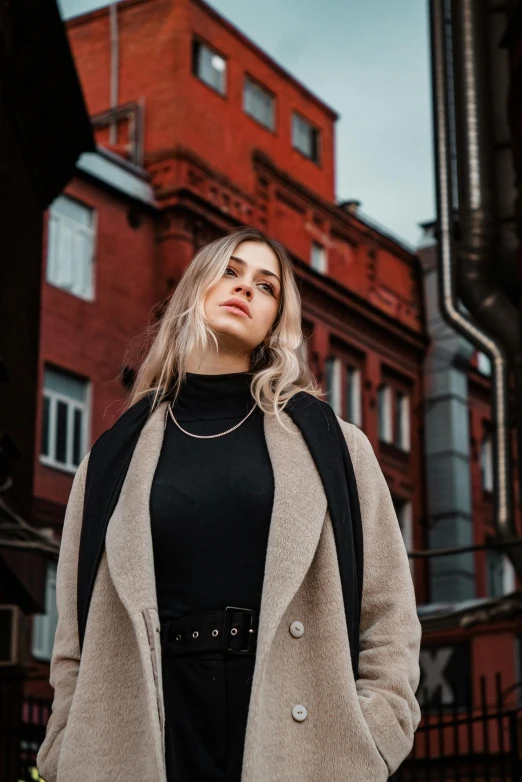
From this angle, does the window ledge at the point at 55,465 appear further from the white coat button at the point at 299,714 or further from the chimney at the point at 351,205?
the white coat button at the point at 299,714

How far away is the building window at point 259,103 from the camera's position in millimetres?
30531

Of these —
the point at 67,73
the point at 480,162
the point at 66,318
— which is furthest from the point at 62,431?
the point at 480,162

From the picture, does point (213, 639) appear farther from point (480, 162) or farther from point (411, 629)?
point (480, 162)

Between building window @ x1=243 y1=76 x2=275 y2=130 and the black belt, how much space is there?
91.8 ft

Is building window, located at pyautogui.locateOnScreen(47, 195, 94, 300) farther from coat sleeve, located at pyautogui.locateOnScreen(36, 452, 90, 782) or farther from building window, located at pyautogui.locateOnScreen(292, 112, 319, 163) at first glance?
coat sleeve, located at pyautogui.locateOnScreen(36, 452, 90, 782)

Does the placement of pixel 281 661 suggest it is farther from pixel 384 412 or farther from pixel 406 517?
pixel 384 412

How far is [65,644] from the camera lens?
3.38 m

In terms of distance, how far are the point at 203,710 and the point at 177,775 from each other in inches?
6.3

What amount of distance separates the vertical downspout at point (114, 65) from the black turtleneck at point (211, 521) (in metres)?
25.5

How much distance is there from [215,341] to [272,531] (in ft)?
2.10

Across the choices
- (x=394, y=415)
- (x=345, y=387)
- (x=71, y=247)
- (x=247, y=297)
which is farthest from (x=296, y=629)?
(x=394, y=415)

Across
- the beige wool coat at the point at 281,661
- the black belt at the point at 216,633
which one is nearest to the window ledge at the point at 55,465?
the beige wool coat at the point at 281,661

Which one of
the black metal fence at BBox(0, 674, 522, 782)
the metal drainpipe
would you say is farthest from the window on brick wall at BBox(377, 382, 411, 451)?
the metal drainpipe

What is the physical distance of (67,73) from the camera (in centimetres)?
1738
